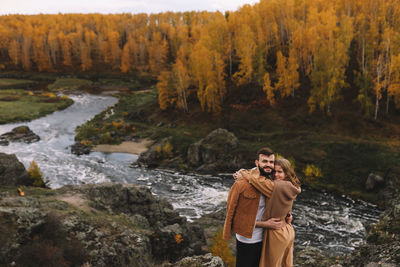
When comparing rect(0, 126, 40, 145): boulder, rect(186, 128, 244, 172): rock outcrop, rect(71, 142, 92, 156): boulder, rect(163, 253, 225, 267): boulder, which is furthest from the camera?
rect(0, 126, 40, 145): boulder

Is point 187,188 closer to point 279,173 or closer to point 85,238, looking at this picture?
point 85,238

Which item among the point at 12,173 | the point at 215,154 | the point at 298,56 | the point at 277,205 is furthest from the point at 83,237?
the point at 298,56

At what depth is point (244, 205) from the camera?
20.3 ft

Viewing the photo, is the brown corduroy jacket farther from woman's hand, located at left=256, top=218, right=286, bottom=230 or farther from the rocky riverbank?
the rocky riverbank

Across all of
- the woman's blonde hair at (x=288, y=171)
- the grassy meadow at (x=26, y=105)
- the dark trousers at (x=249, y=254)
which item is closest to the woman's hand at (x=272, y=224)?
the dark trousers at (x=249, y=254)

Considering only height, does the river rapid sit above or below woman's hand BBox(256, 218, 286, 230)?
below

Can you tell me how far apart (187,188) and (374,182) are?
Answer: 21.8m

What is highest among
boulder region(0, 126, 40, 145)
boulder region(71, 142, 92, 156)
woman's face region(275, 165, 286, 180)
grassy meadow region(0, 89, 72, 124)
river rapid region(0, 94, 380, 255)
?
woman's face region(275, 165, 286, 180)

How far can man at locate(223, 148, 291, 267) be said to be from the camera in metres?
6.01

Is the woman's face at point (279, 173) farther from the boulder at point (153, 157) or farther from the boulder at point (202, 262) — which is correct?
the boulder at point (153, 157)

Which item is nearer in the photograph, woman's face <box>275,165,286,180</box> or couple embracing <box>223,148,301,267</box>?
couple embracing <box>223,148,301,267</box>

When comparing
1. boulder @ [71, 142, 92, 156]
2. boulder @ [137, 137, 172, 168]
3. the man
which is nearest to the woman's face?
the man

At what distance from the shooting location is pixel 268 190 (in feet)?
19.2

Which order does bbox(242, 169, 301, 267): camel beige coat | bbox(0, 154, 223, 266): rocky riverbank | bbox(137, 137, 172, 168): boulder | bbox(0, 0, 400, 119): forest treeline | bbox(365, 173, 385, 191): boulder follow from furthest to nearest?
bbox(0, 0, 400, 119): forest treeline < bbox(137, 137, 172, 168): boulder < bbox(365, 173, 385, 191): boulder < bbox(0, 154, 223, 266): rocky riverbank < bbox(242, 169, 301, 267): camel beige coat
